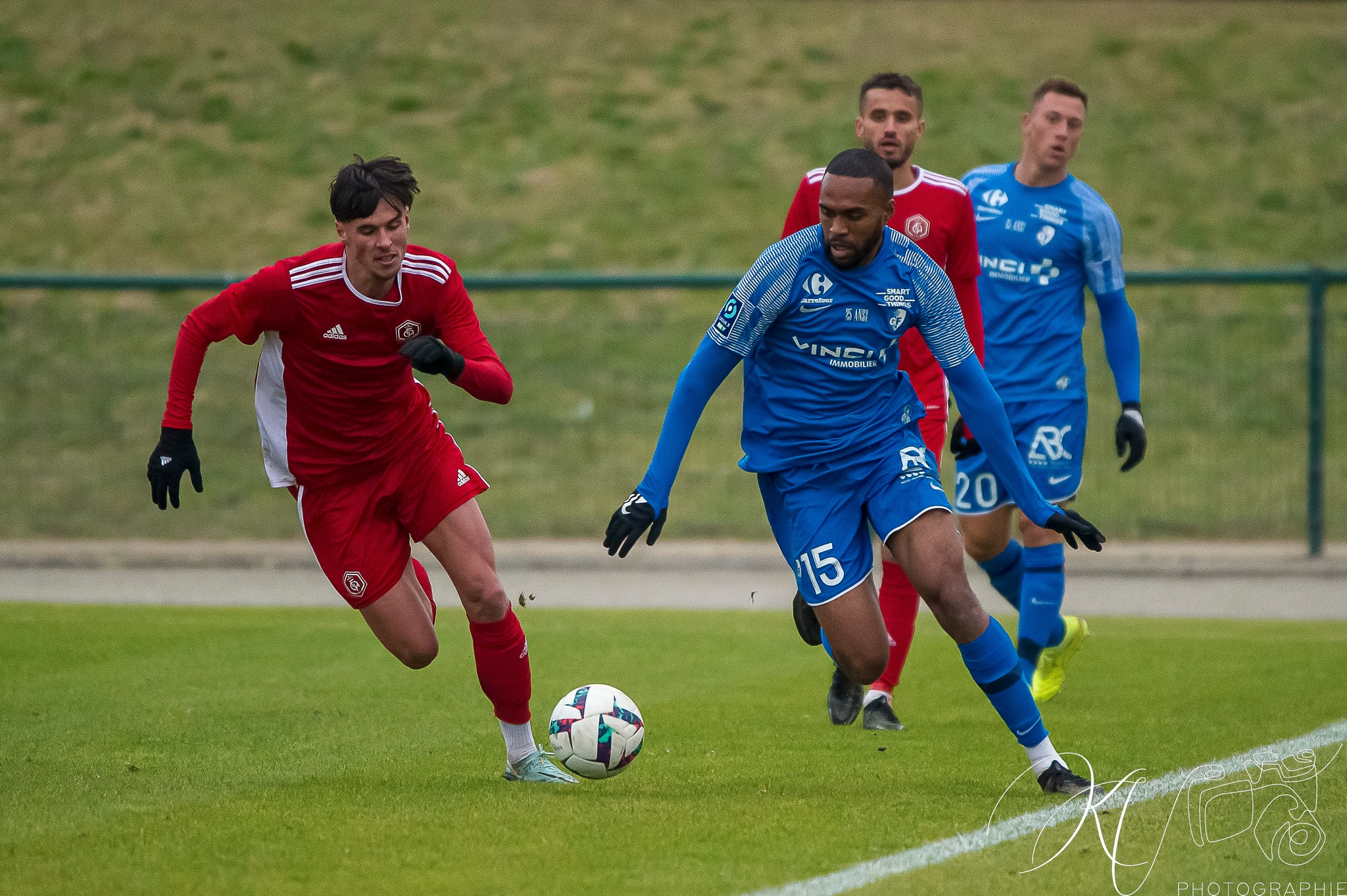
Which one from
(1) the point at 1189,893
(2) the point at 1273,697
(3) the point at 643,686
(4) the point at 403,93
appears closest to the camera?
(1) the point at 1189,893

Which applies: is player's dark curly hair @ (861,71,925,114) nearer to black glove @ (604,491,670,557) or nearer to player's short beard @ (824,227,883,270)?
player's short beard @ (824,227,883,270)

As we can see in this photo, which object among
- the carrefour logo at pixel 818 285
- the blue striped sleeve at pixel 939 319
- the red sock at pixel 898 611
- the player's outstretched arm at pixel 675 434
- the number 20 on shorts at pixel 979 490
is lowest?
the red sock at pixel 898 611

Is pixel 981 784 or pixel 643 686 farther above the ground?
pixel 981 784

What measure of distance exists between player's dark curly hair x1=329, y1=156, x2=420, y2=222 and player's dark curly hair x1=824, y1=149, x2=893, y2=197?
1.31 meters

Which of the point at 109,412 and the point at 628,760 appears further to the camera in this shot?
the point at 109,412

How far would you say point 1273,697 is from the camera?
21.9ft

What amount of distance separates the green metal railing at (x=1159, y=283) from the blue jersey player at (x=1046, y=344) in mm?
3747

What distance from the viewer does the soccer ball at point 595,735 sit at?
509 cm

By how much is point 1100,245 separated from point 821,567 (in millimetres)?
2371

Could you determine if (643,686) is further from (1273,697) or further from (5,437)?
(5,437)

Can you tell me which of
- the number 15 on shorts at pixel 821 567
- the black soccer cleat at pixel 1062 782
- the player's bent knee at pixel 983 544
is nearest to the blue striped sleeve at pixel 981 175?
the player's bent knee at pixel 983 544

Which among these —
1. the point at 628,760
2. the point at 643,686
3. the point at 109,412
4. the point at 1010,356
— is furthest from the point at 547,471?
the point at 628,760

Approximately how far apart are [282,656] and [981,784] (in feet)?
13.1

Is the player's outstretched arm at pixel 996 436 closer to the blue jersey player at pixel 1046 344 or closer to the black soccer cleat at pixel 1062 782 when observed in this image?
the black soccer cleat at pixel 1062 782
